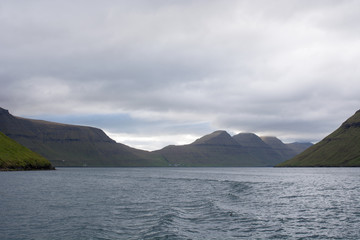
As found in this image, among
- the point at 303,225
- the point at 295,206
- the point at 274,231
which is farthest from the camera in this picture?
the point at 295,206

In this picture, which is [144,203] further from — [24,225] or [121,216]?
[24,225]

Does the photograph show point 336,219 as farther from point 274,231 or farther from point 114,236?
point 114,236

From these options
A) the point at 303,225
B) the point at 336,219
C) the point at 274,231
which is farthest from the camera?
the point at 336,219

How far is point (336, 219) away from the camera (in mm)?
47406

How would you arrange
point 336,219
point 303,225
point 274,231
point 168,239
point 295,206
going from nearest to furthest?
point 168,239 < point 274,231 < point 303,225 < point 336,219 < point 295,206

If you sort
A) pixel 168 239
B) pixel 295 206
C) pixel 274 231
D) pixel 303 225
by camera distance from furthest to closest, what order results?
1. pixel 295 206
2. pixel 303 225
3. pixel 274 231
4. pixel 168 239

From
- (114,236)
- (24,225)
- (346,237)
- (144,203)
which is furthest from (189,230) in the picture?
(144,203)

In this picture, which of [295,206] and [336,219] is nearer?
[336,219]

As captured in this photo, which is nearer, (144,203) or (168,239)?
(168,239)

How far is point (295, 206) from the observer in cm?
6028

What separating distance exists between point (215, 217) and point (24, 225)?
24927 mm

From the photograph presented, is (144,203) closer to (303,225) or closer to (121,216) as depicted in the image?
(121,216)

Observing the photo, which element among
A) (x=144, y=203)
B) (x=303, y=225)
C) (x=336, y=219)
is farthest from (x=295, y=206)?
(x=144, y=203)

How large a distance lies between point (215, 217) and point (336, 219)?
1685cm
